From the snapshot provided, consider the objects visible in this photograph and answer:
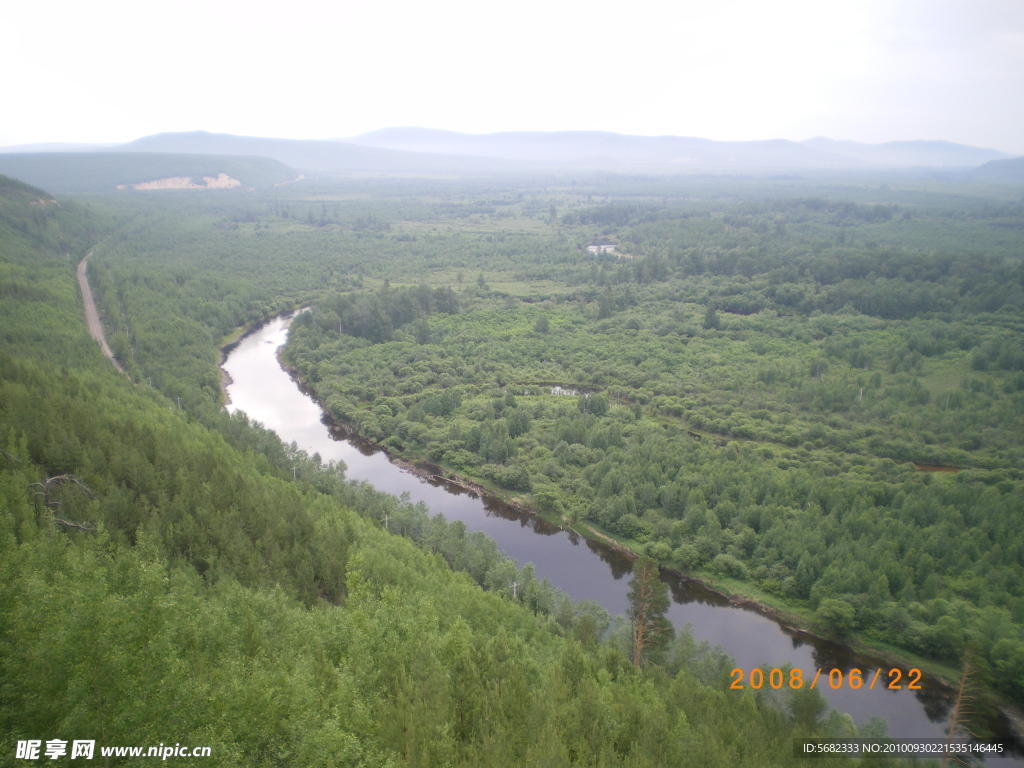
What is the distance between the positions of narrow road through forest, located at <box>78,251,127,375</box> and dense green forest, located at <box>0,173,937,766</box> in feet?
34.0

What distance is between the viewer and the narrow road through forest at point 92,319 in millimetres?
62125

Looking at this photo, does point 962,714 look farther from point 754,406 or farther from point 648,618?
point 754,406

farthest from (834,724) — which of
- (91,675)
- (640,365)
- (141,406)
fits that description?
(640,365)

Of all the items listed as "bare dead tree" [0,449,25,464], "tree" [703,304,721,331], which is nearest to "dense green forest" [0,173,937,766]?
"bare dead tree" [0,449,25,464]

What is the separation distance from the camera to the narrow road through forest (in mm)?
62125

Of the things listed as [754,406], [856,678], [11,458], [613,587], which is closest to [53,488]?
[11,458]

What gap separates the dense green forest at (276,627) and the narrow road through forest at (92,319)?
10.4m

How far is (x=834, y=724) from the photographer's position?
2256 cm

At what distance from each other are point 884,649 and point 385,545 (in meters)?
25.5

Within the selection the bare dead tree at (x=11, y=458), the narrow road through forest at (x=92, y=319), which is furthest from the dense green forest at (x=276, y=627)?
the narrow road through forest at (x=92, y=319)

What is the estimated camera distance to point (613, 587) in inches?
1463

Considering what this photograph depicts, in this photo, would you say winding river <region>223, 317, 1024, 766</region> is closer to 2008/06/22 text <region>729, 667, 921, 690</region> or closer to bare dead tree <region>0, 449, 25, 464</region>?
2008/06/22 text <region>729, 667, 921, 690</region>

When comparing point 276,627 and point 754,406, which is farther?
point 754,406

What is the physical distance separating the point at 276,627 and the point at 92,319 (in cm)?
6820
